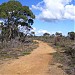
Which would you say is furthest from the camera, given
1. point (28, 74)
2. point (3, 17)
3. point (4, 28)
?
point (4, 28)

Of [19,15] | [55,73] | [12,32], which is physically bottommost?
[55,73]

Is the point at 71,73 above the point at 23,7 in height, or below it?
below

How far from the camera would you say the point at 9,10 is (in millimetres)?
52594

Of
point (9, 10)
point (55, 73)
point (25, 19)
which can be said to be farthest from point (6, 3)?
point (55, 73)

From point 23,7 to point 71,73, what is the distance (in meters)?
40.7

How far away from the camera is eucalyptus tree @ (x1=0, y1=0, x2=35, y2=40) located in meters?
52.2

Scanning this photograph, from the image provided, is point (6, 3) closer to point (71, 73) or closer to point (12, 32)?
point (12, 32)

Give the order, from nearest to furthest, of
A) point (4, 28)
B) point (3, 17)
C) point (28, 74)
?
point (28, 74), point (3, 17), point (4, 28)

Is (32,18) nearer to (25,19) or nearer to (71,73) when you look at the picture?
(25,19)

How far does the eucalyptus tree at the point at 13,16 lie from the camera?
171 ft

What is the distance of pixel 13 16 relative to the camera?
5397 centimetres

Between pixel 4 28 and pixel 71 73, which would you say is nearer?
pixel 71 73

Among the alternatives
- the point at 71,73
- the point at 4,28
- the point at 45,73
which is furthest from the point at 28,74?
the point at 4,28

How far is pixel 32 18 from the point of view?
5581 cm
